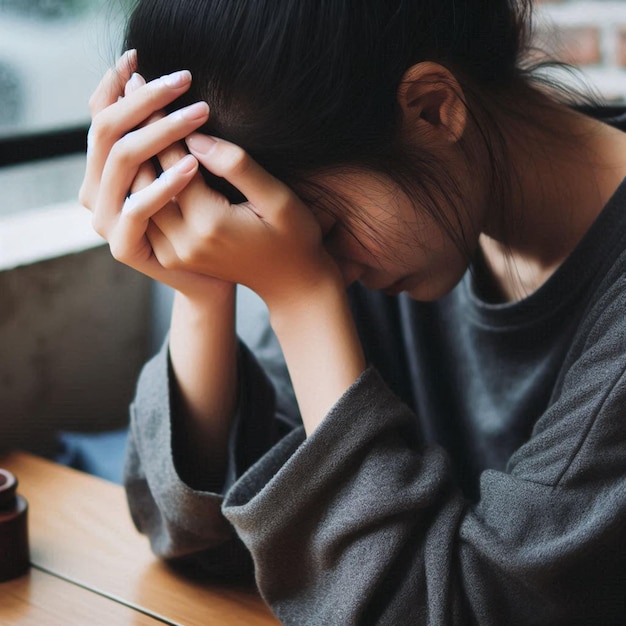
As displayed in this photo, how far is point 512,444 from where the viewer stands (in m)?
0.93

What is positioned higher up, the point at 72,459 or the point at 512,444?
the point at 512,444

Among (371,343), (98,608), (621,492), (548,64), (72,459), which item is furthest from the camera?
(72,459)

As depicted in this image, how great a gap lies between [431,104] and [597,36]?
1297mm

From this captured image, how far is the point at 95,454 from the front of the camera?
124 cm

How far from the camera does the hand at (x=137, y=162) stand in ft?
2.27

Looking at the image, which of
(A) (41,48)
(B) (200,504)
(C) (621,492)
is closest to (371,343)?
(B) (200,504)

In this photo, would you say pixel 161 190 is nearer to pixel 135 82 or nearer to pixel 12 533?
pixel 135 82

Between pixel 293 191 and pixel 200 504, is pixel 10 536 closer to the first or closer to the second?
pixel 200 504

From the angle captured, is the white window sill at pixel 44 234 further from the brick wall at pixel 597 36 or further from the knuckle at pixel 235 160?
the brick wall at pixel 597 36

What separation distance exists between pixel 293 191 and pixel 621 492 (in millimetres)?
327

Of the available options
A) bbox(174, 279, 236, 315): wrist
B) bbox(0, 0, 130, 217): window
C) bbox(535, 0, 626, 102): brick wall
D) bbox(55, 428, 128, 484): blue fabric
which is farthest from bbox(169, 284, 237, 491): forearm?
bbox(535, 0, 626, 102): brick wall

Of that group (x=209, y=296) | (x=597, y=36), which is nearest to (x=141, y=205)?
(x=209, y=296)

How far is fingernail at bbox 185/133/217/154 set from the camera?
2.28 ft

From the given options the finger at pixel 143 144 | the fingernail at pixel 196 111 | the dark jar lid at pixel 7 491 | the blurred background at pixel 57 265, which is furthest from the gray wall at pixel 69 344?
the fingernail at pixel 196 111
